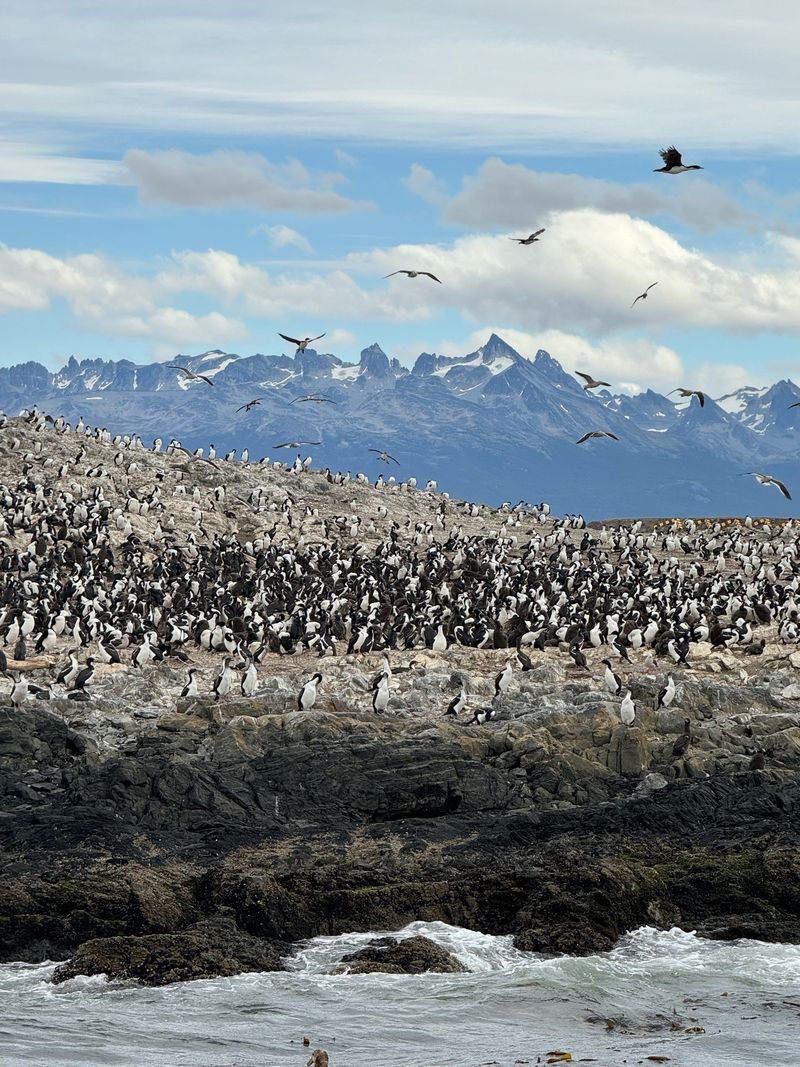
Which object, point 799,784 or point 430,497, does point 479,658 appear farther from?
point 430,497

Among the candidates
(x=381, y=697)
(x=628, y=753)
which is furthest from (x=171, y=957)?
(x=381, y=697)

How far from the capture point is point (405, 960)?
16.9 m

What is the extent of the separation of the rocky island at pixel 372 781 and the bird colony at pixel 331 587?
0.18m

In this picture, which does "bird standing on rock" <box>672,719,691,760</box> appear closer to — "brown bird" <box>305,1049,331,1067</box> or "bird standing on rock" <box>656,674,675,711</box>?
"bird standing on rock" <box>656,674,675,711</box>

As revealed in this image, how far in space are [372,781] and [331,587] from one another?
2008cm

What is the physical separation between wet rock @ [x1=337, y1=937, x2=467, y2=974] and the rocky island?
3.4 inches

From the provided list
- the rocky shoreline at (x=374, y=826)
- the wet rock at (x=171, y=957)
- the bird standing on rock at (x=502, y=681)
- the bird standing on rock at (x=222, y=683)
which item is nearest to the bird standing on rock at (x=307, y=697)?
the rocky shoreline at (x=374, y=826)

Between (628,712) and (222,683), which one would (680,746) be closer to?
(628,712)

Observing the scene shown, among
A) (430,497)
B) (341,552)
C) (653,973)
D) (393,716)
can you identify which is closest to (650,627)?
(393,716)

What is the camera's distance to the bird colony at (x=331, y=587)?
29.8m

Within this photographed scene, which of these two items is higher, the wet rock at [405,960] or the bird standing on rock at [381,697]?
the bird standing on rock at [381,697]

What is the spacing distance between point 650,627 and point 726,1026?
20.3 m

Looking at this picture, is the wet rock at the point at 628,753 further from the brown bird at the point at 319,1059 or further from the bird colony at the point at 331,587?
the brown bird at the point at 319,1059

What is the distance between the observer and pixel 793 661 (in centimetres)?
3234
